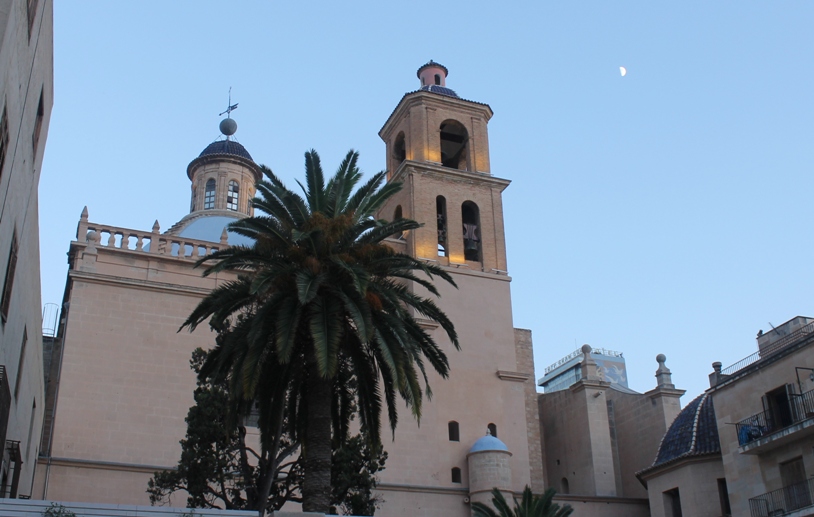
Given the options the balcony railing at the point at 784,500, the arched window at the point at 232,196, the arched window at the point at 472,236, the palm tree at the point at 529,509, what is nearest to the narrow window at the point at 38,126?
the palm tree at the point at 529,509

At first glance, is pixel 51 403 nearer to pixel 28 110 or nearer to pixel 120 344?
pixel 120 344

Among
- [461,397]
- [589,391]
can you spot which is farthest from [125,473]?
[589,391]

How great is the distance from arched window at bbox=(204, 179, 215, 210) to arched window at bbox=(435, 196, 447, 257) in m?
13.0

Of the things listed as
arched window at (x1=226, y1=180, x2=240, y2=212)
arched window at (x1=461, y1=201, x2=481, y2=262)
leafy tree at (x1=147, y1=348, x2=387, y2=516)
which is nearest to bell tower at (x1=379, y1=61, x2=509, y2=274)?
arched window at (x1=461, y1=201, x2=481, y2=262)

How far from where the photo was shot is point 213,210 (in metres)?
40.9

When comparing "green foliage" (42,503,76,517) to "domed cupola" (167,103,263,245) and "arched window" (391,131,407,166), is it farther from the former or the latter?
"domed cupola" (167,103,263,245)

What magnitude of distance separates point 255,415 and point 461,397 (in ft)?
21.6

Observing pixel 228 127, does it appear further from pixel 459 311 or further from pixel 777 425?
pixel 777 425

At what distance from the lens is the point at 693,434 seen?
27078 mm

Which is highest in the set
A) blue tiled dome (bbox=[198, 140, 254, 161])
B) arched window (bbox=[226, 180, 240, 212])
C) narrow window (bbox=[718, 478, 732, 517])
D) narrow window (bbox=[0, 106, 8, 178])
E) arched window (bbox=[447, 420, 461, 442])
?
blue tiled dome (bbox=[198, 140, 254, 161])

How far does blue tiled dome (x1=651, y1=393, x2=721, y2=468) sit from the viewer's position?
1043 inches

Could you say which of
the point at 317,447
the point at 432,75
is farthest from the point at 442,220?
the point at 317,447

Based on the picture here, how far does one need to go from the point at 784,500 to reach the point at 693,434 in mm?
4876

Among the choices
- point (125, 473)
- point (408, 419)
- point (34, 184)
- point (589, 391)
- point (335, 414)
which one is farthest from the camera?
point (589, 391)
